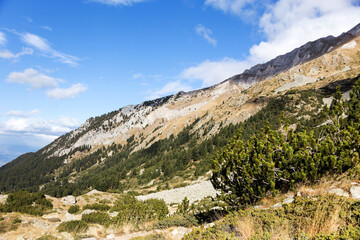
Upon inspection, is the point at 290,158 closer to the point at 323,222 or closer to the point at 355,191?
the point at 355,191

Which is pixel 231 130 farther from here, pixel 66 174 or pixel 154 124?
pixel 66 174

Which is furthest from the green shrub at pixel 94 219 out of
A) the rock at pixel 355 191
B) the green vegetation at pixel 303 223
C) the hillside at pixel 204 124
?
the hillside at pixel 204 124

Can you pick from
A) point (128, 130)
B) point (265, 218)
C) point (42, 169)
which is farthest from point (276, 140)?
point (42, 169)

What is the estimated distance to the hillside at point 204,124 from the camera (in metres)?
68.1

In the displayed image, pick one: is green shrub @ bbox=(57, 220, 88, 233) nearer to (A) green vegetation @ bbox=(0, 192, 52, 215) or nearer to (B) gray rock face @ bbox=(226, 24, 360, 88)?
(A) green vegetation @ bbox=(0, 192, 52, 215)

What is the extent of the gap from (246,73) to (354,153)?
20400cm

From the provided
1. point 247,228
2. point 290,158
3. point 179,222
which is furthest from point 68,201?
point 290,158

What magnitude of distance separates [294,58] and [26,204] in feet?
664

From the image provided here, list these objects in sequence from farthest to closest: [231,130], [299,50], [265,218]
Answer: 1. [299,50]
2. [231,130]
3. [265,218]

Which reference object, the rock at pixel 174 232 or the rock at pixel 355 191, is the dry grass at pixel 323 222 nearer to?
the rock at pixel 355 191

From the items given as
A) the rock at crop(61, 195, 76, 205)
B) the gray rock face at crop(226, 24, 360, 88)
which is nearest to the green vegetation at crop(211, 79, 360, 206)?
the rock at crop(61, 195, 76, 205)

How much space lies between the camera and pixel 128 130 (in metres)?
198

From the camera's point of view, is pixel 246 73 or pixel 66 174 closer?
pixel 66 174

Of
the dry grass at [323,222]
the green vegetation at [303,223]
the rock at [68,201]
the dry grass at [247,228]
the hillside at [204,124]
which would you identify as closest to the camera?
the green vegetation at [303,223]
